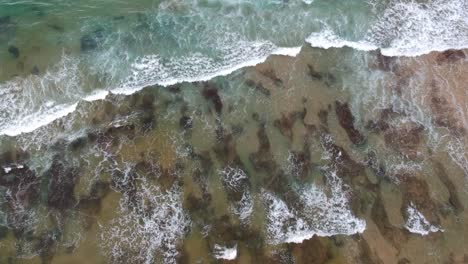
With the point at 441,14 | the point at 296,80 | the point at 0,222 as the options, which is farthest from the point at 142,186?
the point at 441,14

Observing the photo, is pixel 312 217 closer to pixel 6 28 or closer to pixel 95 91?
pixel 95 91

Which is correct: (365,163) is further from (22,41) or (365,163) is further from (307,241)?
(22,41)

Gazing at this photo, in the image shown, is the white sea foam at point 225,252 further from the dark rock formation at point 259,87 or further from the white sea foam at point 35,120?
the white sea foam at point 35,120

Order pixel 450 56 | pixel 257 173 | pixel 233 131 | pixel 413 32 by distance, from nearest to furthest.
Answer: pixel 257 173 < pixel 233 131 < pixel 450 56 < pixel 413 32

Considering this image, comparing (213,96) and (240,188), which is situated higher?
(213,96)

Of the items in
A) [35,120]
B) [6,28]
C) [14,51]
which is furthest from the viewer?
[6,28]

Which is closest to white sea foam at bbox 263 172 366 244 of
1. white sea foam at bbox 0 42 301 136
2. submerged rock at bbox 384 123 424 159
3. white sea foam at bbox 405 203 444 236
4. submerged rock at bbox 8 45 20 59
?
white sea foam at bbox 405 203 444 236

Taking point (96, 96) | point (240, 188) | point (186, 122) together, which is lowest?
point (240, 188)

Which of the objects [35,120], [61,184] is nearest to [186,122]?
[61,184]
